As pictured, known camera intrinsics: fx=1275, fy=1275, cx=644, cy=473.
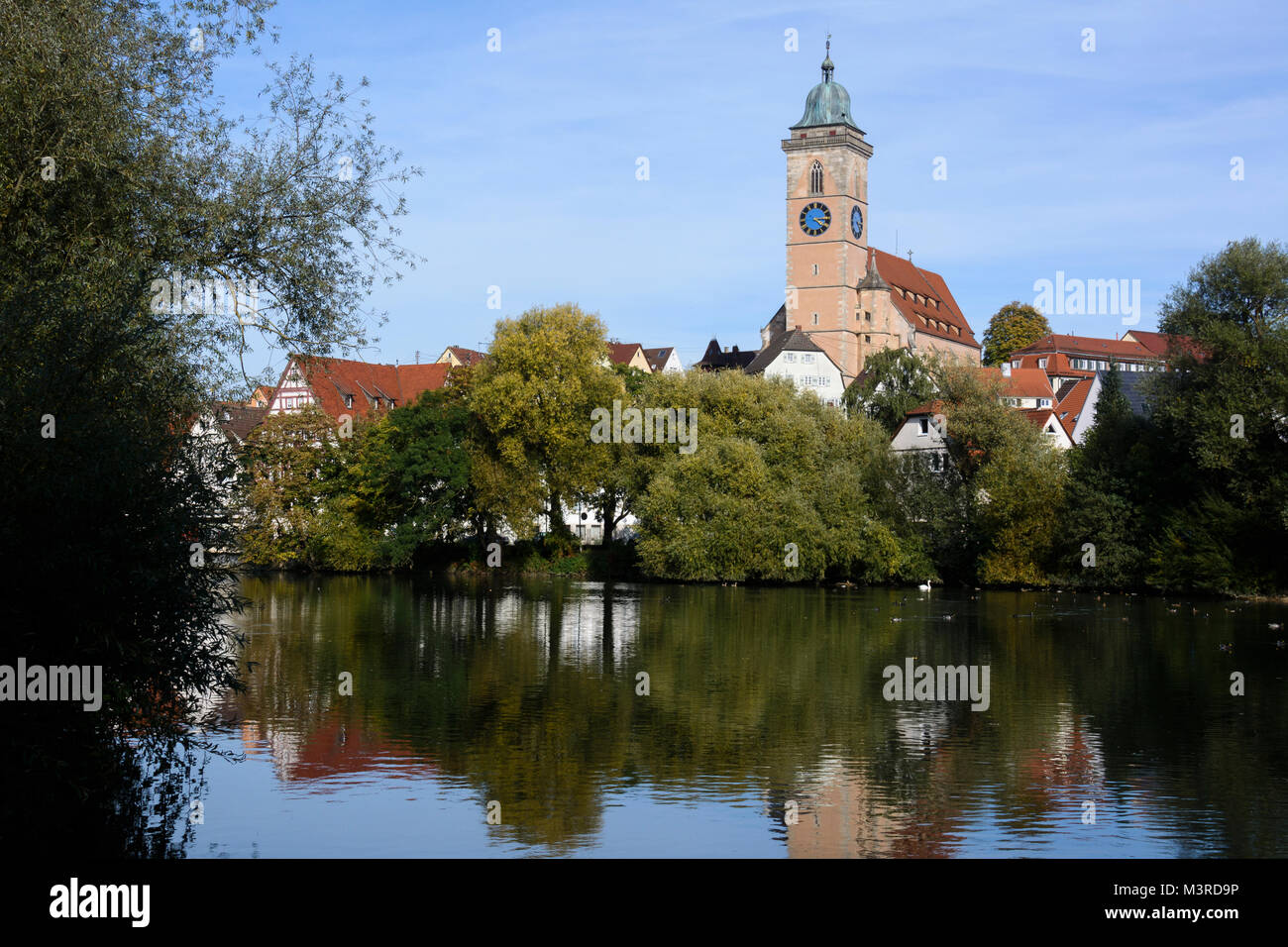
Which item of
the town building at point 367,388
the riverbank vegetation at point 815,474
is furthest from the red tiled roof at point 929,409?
the town building at point 367,388

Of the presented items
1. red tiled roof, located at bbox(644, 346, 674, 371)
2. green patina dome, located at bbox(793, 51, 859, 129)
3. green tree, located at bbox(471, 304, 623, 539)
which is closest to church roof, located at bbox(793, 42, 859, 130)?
green patina dome, located at bbox(793, 51, 859, 129)

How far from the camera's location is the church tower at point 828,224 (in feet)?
456

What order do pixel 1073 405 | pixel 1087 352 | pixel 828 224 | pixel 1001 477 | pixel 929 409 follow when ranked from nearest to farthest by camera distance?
pixel 1001 477, pixel 929 409, pixel 1073 405, pixel 828 224, pixel 1087 352

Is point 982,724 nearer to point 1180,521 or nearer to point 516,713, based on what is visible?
point 516,713

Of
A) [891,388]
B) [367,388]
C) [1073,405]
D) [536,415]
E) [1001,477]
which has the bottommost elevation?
[1001,477]

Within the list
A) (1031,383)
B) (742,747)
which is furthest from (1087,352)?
(742,747)

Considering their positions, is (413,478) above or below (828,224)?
below

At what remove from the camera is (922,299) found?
15462 cm

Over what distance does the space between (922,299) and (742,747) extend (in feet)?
467

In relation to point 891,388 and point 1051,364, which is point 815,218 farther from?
point 891,388

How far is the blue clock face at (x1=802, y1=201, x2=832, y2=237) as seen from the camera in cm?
14100

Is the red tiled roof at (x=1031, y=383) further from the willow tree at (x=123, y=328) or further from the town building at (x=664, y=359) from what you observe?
the willow tree at (x=123, y=328)
